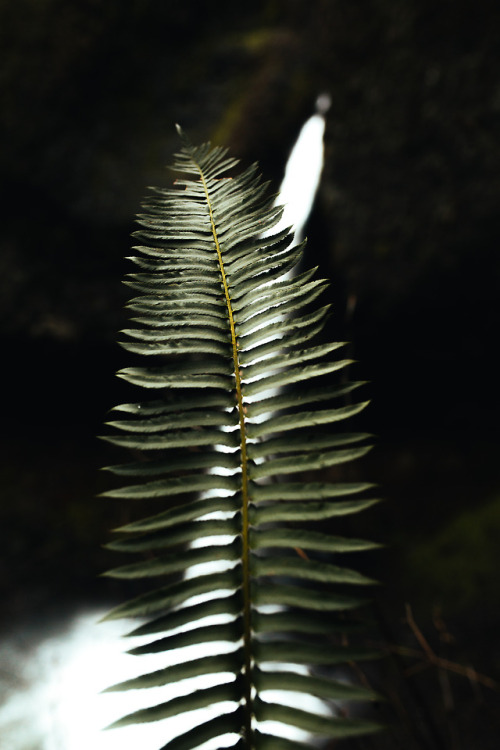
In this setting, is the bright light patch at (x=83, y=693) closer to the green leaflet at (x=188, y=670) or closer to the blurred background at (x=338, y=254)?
the blurred background at (x=338, y=254)

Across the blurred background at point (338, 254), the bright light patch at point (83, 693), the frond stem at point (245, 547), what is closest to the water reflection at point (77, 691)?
the bright light patch at point (83, 693)

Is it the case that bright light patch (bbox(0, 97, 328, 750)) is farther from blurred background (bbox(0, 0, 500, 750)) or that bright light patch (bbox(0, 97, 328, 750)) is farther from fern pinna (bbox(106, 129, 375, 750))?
fern pinna (bbox(106, 129, 375, 750))

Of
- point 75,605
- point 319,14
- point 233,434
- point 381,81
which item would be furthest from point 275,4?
point 233,434

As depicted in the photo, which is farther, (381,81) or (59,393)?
(59,393)

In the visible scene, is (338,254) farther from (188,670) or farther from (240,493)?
(188,670)

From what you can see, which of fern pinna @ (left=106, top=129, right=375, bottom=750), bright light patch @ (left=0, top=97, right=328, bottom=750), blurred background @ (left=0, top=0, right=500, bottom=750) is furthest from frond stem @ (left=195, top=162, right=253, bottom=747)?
blurred background @ (left=0, top=0, right=500, bottom=750)

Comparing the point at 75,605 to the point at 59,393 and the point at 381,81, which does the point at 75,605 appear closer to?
the point at 59,393

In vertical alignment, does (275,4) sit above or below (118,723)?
above

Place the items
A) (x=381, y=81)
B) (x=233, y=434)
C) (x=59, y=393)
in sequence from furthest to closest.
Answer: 1. (x=59, y=393)
2. (x=381, y=81)
3. (x=233, y=434)
